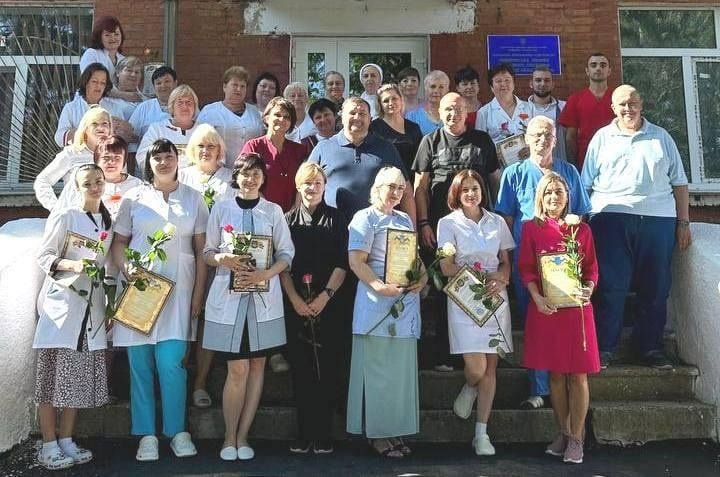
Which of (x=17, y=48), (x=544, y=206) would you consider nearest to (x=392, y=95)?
(x=544, y=206)

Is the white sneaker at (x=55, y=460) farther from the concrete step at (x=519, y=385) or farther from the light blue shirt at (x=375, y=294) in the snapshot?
the light blue shirt at (x=375, y=294)

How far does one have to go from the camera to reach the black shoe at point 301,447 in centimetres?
392

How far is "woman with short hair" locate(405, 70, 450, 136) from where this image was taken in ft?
17.6

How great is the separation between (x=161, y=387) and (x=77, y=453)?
60 cm

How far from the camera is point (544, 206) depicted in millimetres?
3998

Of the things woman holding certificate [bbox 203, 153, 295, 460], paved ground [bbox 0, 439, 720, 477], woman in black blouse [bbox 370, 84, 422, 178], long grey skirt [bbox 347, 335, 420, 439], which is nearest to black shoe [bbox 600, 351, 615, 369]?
paved ground [bbox 0, 439, 720, 477]

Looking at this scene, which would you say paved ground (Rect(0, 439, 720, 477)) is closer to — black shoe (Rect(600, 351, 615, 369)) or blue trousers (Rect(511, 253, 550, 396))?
blue trousers (Rect(511, 253, 550, 396))

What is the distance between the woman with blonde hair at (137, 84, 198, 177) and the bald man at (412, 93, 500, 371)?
176 cm

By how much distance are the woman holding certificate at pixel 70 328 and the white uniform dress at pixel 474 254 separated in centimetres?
212

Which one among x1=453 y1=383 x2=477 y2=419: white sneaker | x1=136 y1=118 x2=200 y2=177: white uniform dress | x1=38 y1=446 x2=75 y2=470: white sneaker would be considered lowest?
x1=38 y1=446 x2=75 y2=470: white sneaker

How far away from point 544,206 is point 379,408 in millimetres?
1598

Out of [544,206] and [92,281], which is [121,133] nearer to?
[92,281]

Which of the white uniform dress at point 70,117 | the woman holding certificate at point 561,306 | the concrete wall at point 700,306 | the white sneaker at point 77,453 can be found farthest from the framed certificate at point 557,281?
the white uniform dress at point 70,117

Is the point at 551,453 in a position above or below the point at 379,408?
below
